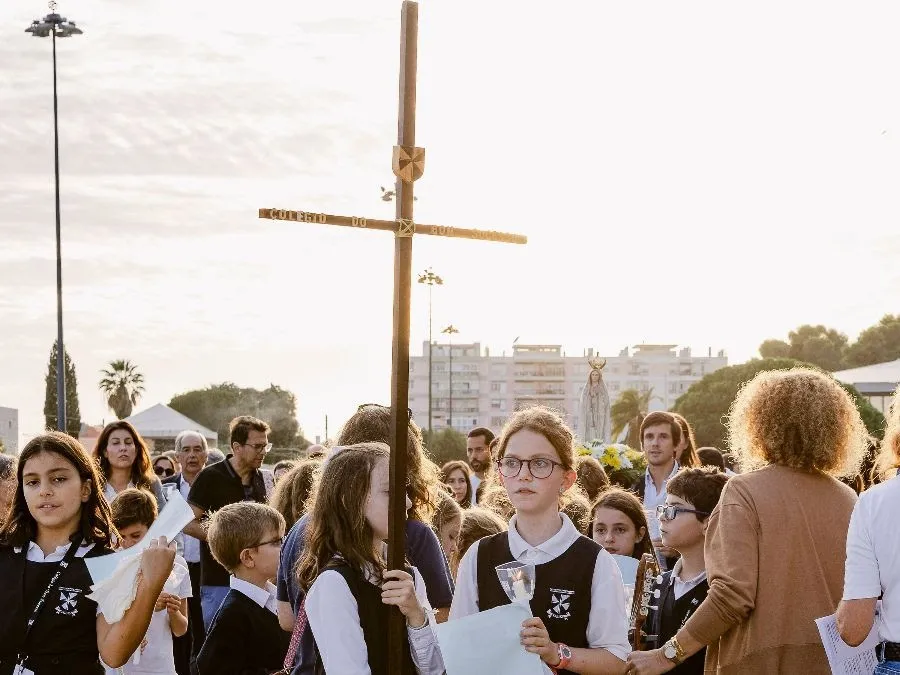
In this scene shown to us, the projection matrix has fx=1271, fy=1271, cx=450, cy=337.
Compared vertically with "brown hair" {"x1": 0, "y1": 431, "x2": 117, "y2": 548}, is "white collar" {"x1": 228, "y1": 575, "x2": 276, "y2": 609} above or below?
below

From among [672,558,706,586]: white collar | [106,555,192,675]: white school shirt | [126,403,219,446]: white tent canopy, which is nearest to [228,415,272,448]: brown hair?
[106,555,192,675]: white school shirt

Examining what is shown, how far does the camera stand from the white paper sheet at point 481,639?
398 centimetres

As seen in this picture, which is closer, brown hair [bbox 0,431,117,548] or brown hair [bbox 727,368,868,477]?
brown hair [bbox 0,431,117,548]

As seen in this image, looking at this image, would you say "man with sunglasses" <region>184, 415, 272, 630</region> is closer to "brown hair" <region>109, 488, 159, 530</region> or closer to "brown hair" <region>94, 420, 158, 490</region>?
"brown hair" <region>94, 420, 158, 490</region>

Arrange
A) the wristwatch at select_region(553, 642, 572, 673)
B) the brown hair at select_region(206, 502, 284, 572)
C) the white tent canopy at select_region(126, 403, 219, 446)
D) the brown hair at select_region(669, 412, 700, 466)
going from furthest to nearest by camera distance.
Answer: the white tent canopy at select_region(126, 403, 219, 446) < the brown hair at select_region(669, 412, 700, 466) < the brown hair at select_region(206, 502, 284, 572) < the wristwatch at select_region(553, 642, 572, 673)

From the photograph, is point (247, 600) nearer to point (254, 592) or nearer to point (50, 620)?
point (254, 592)

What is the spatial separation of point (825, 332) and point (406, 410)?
279 feet

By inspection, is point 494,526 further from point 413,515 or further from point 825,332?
point 825,332

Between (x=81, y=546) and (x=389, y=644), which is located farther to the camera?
(x=81, y=546)

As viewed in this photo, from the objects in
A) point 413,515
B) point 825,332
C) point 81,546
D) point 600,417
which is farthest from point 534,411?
point 825,332

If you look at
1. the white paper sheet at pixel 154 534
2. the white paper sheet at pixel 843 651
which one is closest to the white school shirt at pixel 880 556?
the white paper sheet at pixel 843 651

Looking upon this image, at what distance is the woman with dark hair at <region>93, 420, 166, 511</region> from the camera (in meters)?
8.65

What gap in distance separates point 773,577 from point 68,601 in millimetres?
2506

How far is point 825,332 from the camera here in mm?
84812
